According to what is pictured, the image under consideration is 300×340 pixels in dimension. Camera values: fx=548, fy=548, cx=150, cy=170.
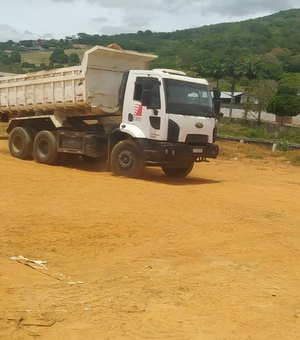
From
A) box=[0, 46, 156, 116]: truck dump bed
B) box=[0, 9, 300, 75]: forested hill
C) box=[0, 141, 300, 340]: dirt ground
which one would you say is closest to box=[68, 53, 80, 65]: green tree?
box=[0, 46, 156, 116]: truck dump bed

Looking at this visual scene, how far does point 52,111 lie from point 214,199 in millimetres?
5706

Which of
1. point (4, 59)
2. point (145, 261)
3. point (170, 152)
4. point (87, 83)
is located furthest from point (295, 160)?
point (4, 59)

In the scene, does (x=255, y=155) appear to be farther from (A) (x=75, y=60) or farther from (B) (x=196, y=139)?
(A) (x=75, y=60)

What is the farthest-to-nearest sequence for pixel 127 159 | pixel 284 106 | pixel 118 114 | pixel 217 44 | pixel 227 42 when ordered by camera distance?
pixel 227 42 → pixel 217 44 → pixel 284 106 → pixel 118 114 → pixel 127 159

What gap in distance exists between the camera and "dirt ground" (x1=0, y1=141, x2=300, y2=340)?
4418 millimetres

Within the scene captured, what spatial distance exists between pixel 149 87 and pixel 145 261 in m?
6.62

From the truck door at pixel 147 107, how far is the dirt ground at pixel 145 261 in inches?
55.0

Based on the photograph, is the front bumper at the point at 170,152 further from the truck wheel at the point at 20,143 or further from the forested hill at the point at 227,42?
the forested hill at the point at 227,42

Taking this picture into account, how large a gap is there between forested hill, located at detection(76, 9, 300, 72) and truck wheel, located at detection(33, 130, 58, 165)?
63677 mm

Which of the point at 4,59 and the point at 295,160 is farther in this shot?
A: the point at 4,59

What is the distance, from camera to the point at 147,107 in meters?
12.2

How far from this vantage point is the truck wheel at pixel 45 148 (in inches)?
562

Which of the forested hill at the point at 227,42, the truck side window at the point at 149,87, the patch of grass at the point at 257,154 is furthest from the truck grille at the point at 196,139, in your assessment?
the forested hill at the point at 227,42

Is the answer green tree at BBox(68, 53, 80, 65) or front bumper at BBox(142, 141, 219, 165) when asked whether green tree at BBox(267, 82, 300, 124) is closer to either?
green tree at BBox(68, 53, 80, 65)
